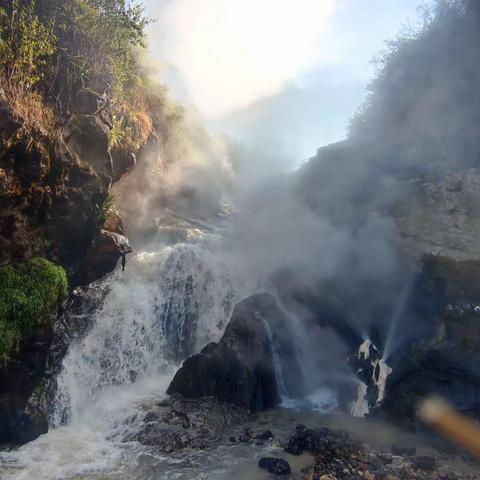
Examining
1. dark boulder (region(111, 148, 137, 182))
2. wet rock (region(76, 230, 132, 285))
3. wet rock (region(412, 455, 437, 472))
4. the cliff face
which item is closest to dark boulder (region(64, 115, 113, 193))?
the cliff face

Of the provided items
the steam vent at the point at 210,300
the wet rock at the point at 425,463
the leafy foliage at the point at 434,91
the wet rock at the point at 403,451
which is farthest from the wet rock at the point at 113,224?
the leafy foliage at the point at 434,91

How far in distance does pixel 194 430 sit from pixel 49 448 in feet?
12.1

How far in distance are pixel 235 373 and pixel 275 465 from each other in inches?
157

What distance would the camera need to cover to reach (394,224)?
16.7 m

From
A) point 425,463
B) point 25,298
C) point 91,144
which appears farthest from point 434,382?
A: point 91,144

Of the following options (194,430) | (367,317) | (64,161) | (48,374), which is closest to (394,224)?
(367,317)

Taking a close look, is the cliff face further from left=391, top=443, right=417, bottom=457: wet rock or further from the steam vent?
left=391, top=443, right=417, bottom=457: wet rock

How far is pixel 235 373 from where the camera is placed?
13.5 metres

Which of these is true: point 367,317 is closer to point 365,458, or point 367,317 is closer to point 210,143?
point 365,458

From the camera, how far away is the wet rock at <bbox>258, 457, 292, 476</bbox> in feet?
31.3

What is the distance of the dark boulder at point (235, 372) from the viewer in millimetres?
13312

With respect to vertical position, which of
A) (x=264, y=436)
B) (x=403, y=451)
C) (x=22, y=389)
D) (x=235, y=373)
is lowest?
(x=403, y=451)

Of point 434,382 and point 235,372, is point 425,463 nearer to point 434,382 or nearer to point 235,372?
point 434,382

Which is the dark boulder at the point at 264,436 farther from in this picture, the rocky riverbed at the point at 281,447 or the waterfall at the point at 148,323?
the waterfall at the point at 148,323
